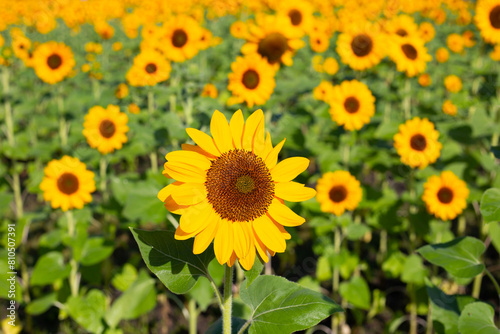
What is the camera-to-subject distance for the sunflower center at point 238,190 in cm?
126

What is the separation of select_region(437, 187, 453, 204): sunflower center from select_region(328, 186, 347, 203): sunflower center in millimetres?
689

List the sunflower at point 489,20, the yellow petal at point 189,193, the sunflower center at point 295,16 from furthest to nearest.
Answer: the sunflower center at point 295,16 → the sunflower at point 489,20 → the yellow petal at point 189,193

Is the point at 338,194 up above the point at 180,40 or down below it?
below

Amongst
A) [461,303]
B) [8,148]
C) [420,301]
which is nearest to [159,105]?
[8,148]

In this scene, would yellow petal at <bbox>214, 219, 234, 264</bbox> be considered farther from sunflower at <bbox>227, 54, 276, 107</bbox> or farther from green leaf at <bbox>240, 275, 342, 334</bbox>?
sunflower at <bbox>227, 54, 276, 107</bbox>

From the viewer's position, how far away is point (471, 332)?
64.6 inches

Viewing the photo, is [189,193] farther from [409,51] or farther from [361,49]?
[409,51]

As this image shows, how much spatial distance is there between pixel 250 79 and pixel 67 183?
60.7 inches

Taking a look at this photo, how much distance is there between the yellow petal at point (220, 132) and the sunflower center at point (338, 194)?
2.02m

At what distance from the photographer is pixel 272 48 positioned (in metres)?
3.51

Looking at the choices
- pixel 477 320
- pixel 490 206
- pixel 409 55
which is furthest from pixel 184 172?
pixel 409 55

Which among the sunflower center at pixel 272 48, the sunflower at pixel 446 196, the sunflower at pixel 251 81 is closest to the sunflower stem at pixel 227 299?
the sunflower at pixel 251 81

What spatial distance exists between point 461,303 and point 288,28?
8.79ft

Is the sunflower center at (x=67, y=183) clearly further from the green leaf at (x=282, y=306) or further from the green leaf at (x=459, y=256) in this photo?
the green leaf at (x=459, y=256)
